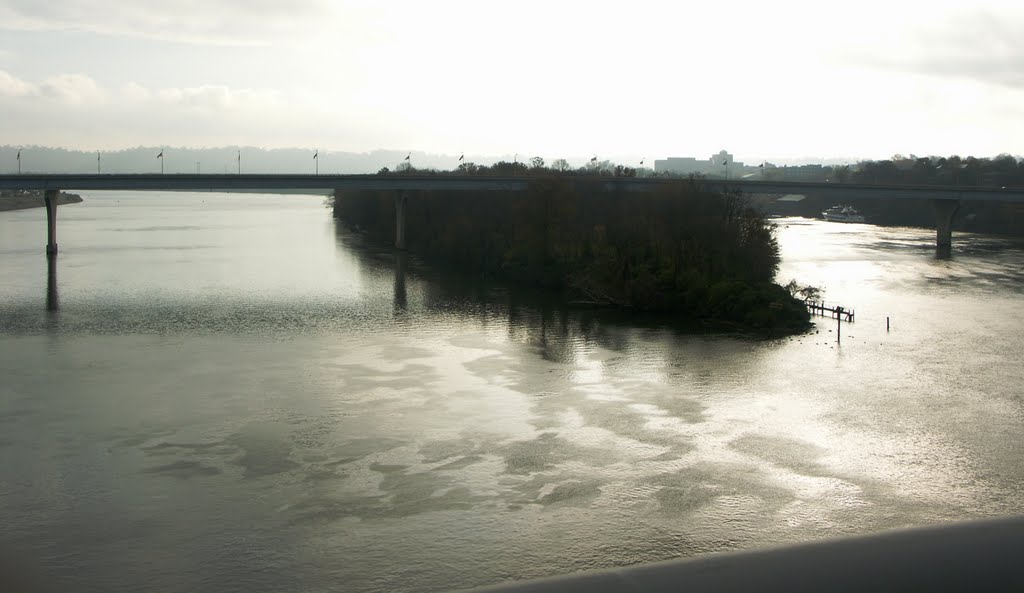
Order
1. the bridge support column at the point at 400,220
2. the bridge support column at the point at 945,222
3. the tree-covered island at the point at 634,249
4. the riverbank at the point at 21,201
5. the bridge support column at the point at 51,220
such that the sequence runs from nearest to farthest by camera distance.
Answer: the tree-covered island at the point at 634,249 < the bridge support column at the point at 51,220 < the bridge support column at the point at 400,220 < the bridge support column at the point at 945,222 < the riverbank at the point at 21,201

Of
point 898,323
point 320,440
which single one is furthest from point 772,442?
point 898,323

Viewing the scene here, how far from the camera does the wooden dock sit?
39375 millimetres

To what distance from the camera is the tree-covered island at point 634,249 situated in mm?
39906

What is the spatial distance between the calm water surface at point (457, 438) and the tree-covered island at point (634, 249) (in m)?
3.18

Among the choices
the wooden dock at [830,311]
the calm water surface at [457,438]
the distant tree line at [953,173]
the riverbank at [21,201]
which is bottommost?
the calm water surface at [457,438]

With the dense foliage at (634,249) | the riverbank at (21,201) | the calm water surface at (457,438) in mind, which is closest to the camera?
the calm water surface at (457,438)

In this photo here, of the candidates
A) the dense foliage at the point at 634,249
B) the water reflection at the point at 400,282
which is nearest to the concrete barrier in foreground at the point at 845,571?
the dense foliage at the point at 634,249

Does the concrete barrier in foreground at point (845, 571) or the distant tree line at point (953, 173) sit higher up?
the distant tree line at point (953, 173)

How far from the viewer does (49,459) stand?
2022 centimetres

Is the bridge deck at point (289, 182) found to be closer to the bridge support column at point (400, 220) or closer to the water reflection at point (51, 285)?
the bridge support column at point (400, 220)

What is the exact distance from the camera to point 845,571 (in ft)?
24.8

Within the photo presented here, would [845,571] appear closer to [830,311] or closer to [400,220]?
[830,311]

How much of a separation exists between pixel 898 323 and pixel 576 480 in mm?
24931

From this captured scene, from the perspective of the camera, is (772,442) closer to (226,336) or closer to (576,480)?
(576,480)
